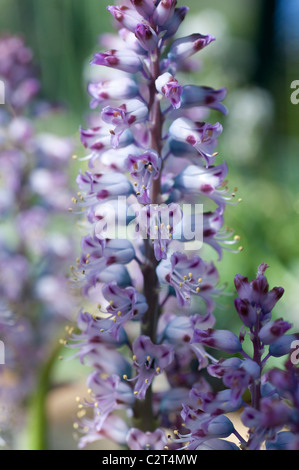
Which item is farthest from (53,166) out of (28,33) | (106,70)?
(28,33)

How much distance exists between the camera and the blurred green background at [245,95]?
1.70 meters

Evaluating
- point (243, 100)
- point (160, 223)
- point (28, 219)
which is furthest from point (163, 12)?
point (243, 100)

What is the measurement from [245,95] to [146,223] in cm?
182

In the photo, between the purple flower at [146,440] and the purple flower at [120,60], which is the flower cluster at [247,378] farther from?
the purple flower at [120,60]

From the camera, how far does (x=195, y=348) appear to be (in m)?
0.66

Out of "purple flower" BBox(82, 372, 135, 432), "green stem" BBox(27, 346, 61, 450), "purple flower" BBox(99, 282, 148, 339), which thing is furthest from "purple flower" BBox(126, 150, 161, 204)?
"green stem" BBox(27, 346, 61, 450)

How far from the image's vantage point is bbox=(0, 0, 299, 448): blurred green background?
162 cm

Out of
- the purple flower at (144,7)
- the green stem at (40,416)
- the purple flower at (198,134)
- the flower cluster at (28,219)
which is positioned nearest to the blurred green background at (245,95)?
the flower cluster at (28,219)

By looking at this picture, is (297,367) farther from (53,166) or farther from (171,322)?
(53,166)

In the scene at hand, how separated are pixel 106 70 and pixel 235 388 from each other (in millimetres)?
1134

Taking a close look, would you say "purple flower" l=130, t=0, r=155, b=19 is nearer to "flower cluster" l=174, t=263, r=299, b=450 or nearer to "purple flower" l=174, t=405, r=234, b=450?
"flower cluster" l=174, t=263, r=299, b=450

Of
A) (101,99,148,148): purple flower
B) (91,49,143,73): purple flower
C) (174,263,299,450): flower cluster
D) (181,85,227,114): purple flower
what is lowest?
(174,263,299,450): flower cluster

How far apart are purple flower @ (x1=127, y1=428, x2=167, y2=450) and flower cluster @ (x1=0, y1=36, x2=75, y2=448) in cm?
52

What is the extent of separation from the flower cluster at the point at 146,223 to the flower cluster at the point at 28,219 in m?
0.48
